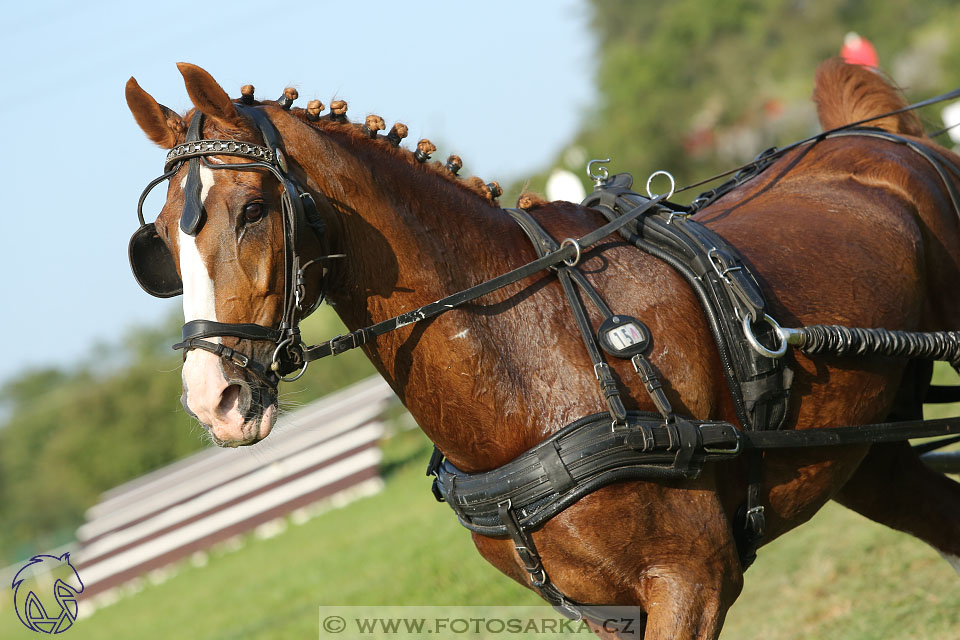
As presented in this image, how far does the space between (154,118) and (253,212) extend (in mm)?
532

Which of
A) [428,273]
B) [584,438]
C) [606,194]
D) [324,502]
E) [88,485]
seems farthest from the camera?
[88,485]

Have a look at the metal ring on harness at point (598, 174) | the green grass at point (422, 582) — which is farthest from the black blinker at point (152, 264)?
the green grass at point (422, 582)

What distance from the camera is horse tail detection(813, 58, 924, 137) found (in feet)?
14.2

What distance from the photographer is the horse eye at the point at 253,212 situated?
246 centimetres

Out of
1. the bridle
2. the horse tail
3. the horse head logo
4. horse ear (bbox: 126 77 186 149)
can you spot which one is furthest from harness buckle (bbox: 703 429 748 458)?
the horse head logo

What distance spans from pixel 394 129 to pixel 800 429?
1563mm

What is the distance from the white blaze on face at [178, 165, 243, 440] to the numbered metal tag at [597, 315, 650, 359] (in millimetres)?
1020

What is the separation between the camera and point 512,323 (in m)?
2.77

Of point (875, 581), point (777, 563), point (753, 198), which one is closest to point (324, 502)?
point (777, 563)

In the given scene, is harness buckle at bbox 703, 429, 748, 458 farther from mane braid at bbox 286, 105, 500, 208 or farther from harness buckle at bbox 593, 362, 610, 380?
mane braid at bbox 286, 105, 500, 208

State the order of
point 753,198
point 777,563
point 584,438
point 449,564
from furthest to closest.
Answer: point 449,564 < point 777,563 < point 753,198 < point 584,438

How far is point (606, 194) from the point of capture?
10.5 ft

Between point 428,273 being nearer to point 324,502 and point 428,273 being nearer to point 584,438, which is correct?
point 584,438

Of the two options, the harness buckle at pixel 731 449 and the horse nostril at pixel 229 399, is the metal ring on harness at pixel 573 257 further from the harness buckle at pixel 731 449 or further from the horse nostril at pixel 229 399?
the horse nostril at pixel 229 399
